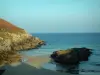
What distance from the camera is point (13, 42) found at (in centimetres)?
251

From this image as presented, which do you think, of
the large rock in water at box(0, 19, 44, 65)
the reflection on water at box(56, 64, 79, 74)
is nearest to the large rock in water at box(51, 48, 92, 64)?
the reflection on water at box(56, 64, 79, 74)

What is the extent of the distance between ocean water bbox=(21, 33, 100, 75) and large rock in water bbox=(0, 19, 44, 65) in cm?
7

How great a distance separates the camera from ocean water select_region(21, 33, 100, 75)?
235 cm

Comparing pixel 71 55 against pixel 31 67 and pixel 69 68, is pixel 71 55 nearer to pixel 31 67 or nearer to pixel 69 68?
pixel 69 68

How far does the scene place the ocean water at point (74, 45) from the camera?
235 cm

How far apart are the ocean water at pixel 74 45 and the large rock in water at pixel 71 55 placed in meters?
0.05

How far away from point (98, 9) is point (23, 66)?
1069 millimetres

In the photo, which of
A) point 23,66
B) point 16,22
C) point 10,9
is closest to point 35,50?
point 23,66

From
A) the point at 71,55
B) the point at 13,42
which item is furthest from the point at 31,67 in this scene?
the point at 71,55

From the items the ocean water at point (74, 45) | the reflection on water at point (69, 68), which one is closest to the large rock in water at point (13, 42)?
the ocean water at point (74, 45)

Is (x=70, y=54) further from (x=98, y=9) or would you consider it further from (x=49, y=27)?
(x=98, y=9)

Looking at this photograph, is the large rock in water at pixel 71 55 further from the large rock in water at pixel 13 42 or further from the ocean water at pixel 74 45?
the large rock in water at pixel 13 42

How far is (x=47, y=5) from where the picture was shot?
2.46 m

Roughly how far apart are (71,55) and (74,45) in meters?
0.12
